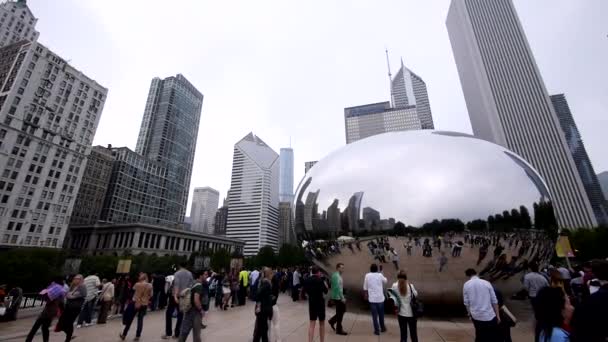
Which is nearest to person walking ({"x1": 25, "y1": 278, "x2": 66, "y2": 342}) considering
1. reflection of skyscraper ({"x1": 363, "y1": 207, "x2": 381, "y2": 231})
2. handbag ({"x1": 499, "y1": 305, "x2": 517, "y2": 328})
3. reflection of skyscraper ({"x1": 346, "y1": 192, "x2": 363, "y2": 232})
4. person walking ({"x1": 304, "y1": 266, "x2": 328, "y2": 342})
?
person walking ({"x1": 304, "y1": 266, "x2": 328, "y2": 342})

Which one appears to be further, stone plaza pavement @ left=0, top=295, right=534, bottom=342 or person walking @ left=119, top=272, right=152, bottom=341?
person walking @ left=119, top=272, right=152, bottom=341

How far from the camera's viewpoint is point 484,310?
479cm

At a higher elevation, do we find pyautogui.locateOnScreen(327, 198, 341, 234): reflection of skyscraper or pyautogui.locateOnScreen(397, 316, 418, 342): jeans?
pyautogui.locateOnScreen(327, 198, 341, 234): reflection of skyscraper

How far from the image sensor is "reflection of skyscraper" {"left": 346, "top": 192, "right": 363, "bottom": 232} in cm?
750

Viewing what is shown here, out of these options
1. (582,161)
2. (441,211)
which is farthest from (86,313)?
(582,161)

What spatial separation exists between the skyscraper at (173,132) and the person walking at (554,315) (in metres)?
137

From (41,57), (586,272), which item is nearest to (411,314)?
(586,272)

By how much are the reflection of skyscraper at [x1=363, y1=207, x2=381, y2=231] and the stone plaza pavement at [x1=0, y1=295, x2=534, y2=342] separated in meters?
2.45

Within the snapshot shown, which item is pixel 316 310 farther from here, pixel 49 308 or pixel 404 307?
pixel 49 308

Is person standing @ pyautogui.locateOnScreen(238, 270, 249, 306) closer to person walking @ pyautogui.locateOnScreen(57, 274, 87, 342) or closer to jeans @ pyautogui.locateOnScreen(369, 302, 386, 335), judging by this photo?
person walking @ pyautogui.locateOnScreen(57, 274, 87, 342)

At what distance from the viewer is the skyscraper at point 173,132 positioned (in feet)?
443

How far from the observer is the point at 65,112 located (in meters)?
78.5

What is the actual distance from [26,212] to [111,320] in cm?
7971

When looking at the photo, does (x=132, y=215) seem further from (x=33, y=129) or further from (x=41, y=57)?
(x=41, y=57)
